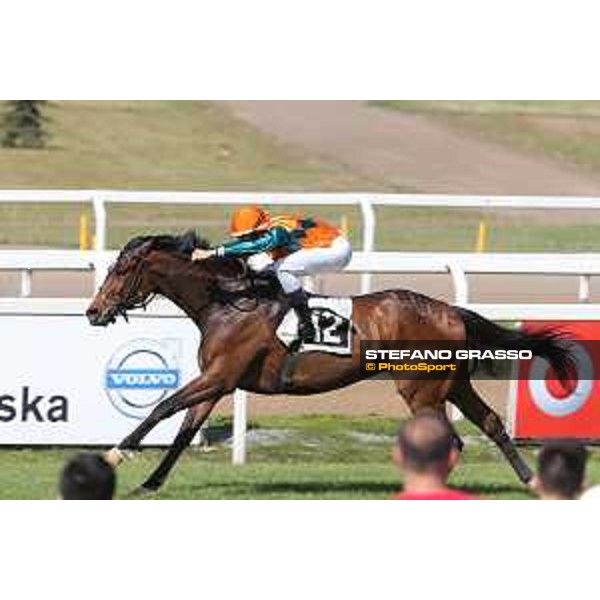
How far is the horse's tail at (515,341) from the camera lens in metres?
10.7

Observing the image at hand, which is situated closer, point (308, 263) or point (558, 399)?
point (308, 263)

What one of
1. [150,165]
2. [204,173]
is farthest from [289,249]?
[150,165]

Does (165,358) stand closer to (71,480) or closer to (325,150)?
(71,480)

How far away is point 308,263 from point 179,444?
57.0 inches

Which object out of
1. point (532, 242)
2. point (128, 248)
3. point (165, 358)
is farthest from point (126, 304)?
point (532, 242)

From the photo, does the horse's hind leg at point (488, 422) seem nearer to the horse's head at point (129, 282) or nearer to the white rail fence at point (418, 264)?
the white rail fence at point (418, 264)

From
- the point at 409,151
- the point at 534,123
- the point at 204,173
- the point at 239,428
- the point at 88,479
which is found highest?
the point at 534,123

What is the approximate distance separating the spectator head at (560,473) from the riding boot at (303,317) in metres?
4.74

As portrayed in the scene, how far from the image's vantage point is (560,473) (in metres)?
5.62

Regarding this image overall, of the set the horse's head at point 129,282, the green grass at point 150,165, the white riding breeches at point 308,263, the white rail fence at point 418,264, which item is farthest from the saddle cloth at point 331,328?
the green grass at point 150,165

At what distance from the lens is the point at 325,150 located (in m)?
35.5

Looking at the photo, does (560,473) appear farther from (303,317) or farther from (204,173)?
(204,173)

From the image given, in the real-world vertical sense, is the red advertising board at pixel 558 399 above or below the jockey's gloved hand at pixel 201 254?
below

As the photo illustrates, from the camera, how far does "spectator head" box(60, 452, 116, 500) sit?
564 centimetres
